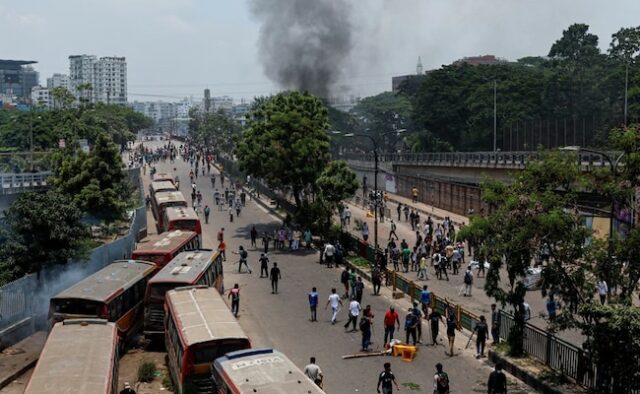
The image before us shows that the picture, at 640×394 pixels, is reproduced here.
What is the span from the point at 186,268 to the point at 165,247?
5539 mm

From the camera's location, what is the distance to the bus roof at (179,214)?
40312 mm

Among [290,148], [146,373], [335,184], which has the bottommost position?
[146,373]

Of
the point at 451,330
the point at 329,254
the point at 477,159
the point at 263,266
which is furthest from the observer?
the point at 477,159

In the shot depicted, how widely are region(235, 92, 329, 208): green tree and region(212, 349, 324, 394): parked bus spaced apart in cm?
2983

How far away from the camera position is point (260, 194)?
222 ft

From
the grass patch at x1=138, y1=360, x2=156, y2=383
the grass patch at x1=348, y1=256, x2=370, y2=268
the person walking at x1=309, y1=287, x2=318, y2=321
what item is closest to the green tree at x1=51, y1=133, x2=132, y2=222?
the grass patch at x1=348, y1=256, x2=370, y2=268

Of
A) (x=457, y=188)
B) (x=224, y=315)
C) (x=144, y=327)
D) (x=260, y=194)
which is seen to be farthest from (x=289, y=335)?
(x=260, y=194)

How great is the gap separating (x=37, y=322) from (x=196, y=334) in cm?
988

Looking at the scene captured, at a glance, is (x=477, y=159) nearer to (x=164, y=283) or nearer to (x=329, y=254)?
(x=329, y=254)

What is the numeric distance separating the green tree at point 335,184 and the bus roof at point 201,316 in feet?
67.7

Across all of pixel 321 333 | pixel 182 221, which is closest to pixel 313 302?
pixel 321 333

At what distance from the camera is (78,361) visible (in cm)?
1648

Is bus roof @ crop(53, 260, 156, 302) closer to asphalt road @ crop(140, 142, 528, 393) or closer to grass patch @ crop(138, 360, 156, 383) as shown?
grass patch @ crop(138, 360, 156, 383)

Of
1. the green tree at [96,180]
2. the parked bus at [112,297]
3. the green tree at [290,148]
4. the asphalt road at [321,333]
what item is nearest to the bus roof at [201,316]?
the parked bus at [112,297]
